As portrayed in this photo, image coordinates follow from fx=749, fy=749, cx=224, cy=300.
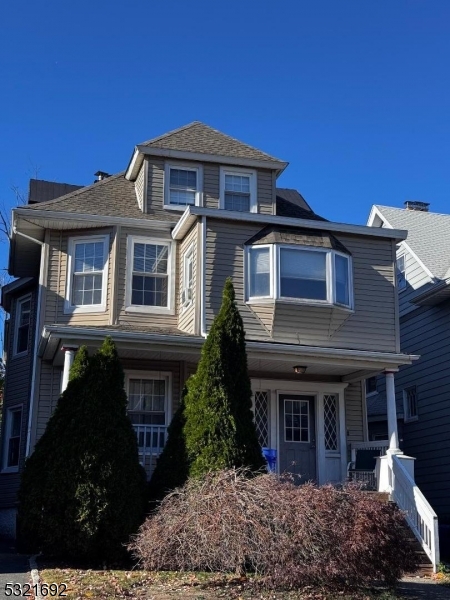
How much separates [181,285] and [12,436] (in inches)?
212

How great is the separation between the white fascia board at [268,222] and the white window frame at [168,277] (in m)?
0.37

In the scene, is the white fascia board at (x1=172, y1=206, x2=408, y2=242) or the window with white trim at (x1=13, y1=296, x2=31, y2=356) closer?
the white fascia board at (x1=172, y1=206, x2=408, y2=242)

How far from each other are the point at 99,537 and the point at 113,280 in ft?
21.3

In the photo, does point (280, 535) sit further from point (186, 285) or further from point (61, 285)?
point (61, 285)

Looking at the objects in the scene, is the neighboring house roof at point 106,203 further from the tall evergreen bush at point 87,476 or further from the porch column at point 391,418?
the porch column at point 391,418

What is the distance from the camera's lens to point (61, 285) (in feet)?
51.0

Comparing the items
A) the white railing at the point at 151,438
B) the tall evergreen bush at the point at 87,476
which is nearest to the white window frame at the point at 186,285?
the white railing at the point at 151,438

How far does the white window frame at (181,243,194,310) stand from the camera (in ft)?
49.6

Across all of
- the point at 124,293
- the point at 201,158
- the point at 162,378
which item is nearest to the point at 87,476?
the point at 162,378

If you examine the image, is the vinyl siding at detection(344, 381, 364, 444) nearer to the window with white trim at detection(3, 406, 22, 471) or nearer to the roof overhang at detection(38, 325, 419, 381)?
the roof overhang at detection(38, 325, 419, 381)

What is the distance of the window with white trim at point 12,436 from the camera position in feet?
Result: 55.5

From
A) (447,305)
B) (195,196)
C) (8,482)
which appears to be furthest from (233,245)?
(8,482)

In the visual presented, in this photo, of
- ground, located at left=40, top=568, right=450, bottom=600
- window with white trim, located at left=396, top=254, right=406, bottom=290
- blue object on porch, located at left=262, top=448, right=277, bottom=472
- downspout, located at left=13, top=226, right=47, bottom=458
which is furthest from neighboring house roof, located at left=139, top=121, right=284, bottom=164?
ground, located at left=40, top=568, right=450, bottom=600

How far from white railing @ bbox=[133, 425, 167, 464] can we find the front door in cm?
266
